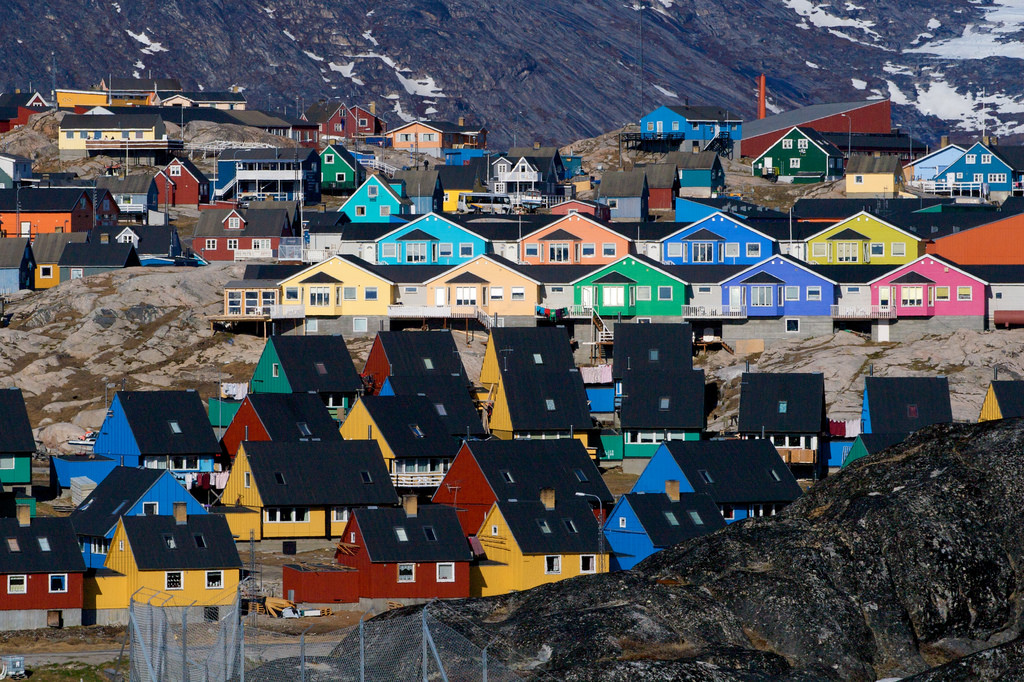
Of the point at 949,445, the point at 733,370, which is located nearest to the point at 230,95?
the point at 733,370

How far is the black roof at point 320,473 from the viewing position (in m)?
62.1

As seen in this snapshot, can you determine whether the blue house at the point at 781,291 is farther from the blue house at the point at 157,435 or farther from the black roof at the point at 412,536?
the black roof at the point at 412,536

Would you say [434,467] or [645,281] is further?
[645,281]

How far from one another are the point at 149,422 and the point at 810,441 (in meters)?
26.5

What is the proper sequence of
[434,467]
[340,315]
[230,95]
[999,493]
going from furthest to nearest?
[230,95] < [340,315] < [434,467] < [999,493]

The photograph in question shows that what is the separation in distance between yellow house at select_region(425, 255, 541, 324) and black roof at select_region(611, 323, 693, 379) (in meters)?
9.08

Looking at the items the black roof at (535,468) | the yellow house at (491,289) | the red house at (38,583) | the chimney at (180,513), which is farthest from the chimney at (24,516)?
the yellow house at (491,289)

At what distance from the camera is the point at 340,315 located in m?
89.8

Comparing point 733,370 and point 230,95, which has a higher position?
point 230,95

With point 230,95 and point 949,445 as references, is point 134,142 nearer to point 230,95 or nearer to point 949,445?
point 230,95

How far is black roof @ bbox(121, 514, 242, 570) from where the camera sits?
53.1 metres

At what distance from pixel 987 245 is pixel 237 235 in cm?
4582

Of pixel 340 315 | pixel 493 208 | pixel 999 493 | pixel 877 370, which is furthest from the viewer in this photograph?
pixel 493 208

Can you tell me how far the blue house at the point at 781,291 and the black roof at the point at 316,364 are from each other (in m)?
21.3
